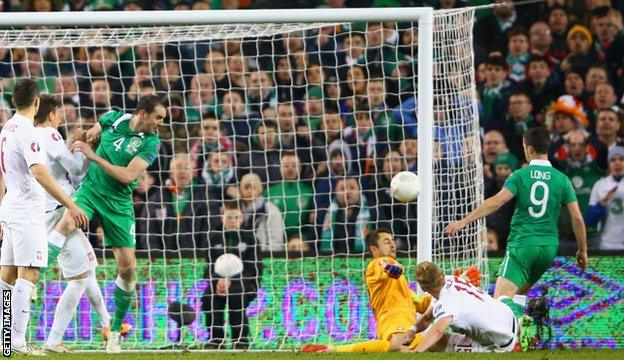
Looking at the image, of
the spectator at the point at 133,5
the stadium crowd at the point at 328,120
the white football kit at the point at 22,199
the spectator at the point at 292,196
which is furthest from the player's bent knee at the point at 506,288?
the spectator at the point at 133,5

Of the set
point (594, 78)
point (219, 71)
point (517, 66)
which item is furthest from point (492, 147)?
point (219, 71)

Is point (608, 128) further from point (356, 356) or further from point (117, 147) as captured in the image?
point (117, 147)

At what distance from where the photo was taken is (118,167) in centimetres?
962

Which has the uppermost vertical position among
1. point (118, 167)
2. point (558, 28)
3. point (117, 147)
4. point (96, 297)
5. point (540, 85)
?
point (558, 28)

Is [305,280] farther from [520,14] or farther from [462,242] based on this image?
[520,14]

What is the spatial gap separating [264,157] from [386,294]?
2411 mm

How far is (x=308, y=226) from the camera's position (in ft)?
38.2

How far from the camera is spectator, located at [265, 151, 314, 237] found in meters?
11.6

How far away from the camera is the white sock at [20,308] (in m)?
8.43

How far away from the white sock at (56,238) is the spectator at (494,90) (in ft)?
15.7

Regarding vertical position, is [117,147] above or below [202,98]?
below

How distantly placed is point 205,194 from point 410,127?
208cm

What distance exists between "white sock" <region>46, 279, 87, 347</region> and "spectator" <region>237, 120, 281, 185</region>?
7.52ft

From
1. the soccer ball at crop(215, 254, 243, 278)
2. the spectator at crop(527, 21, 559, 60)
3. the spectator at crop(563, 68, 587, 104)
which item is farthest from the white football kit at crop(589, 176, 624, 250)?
the soccer ball at crop(215, 254, 243, 278)
